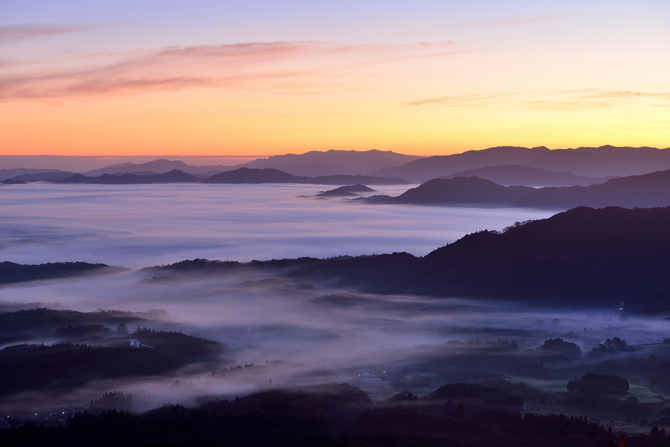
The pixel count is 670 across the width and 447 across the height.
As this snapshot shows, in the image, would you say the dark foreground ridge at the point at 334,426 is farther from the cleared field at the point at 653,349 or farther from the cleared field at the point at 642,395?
the cleared field at the point at 653,349

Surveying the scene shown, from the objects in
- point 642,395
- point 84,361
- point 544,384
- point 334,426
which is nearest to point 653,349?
point 642,395

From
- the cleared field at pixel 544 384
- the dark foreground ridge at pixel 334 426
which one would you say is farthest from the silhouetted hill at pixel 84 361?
the cleared field at pixel 544 384

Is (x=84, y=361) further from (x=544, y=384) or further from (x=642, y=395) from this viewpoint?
(x=642, y=395)

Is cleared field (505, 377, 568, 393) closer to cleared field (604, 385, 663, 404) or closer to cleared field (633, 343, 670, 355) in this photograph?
cleared field (604, 385, 663, 404)

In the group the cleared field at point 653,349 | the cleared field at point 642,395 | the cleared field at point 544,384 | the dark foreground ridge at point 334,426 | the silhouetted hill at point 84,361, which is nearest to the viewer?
the dark foreground ridge at point 334,426

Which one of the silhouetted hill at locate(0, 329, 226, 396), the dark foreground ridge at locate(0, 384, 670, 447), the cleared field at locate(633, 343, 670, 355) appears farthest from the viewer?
the cleared field at locate(633, 343, 670, 355)

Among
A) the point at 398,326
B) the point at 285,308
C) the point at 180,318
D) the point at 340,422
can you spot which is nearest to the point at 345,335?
the point at 398,326

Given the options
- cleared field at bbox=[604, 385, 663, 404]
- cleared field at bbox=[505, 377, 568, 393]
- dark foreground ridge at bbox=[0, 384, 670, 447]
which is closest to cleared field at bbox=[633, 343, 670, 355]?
cleared field at bbox=[604, 385, 663, 404]

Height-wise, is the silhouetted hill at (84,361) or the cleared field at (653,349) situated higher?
the cleared field at (653,349)

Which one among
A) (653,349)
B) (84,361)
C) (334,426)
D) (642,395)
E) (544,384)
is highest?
(653,349)

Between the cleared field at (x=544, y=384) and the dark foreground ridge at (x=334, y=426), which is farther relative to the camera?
the cleared field at (x=544, y=384)

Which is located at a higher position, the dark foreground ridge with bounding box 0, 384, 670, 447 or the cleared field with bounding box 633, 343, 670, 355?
the cleared field with bounding box 633, 343, 670, 355
